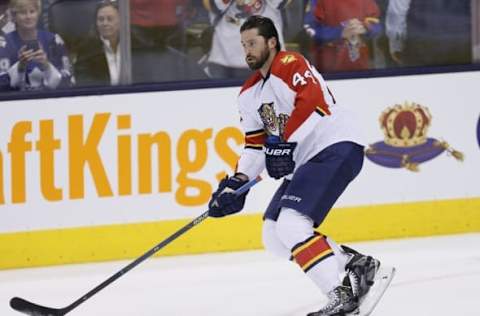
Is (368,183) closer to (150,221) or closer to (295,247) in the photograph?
(150,221)

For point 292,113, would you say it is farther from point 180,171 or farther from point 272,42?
point 180,171

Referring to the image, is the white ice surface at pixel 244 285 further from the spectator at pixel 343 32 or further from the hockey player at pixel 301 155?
the spectator at pixel 343 32

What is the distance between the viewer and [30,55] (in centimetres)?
581

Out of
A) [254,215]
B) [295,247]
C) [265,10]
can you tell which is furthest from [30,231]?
[295,247]

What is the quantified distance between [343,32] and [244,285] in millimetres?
1588

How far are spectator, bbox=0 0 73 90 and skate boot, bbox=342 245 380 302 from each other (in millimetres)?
2017

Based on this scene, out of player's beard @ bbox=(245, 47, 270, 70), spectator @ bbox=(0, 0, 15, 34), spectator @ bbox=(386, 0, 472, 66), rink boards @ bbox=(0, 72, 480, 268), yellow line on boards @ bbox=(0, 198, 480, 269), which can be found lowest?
yellow line on boards @ bbox=(0, 198, 480, 269)

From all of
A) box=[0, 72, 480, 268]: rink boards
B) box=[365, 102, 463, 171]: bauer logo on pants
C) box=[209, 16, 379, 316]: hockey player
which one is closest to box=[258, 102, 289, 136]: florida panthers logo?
box=[209, 16, 379, 316]: hockey player

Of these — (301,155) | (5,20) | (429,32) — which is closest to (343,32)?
Answer: (429,32)

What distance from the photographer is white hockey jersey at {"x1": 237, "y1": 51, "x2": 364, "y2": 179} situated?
418 centimetres

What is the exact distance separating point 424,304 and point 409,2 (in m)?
2.04

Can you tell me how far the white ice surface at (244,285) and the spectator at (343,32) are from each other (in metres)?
0.93

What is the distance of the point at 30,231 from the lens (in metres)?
5.73

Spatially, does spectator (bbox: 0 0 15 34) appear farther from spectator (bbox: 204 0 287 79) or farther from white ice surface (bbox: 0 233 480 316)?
white ice surface (bbox: 0 233 480 316)
